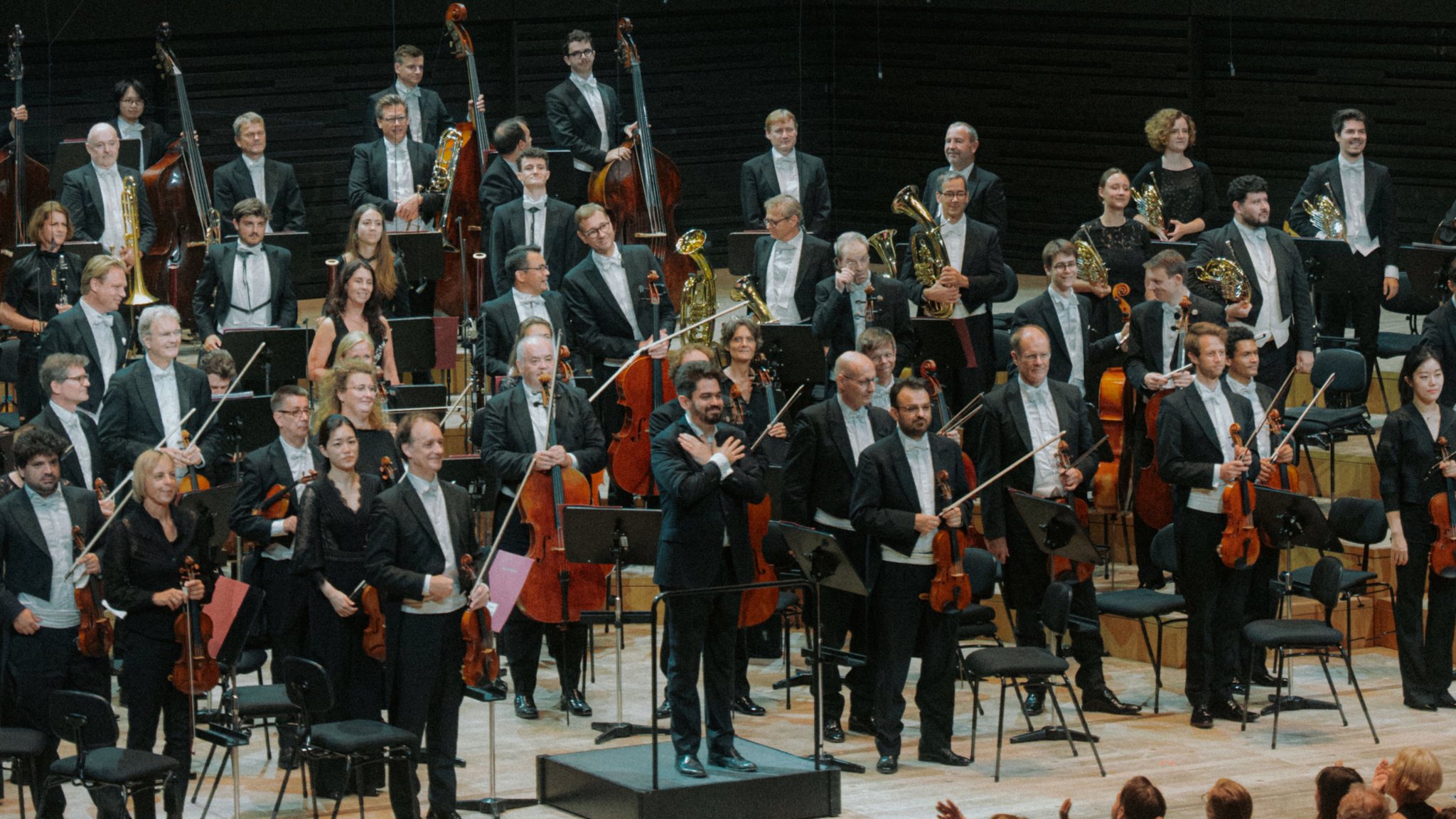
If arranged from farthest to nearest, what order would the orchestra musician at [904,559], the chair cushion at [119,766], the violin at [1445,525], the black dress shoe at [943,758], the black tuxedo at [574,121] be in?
1. the black tuxedo at [574,121]
2. the violin at [1445,525]
3. the black dress shoe at [943,758]
4. the orchestra musician at [904,559]
5. the chair cushion at [119,766]

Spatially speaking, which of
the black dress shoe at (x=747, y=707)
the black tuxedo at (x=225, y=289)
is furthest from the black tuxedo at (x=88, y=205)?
the black dress shoe at (x=747, y=707)

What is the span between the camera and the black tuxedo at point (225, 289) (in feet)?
27.8

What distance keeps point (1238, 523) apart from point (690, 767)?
7.43ft

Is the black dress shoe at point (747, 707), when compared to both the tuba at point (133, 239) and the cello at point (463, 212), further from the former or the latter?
the tuba at point (133, 239)

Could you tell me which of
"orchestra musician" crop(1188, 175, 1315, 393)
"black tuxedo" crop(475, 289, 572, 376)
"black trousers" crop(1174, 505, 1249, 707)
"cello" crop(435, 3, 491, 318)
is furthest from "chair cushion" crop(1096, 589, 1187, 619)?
"cello" crop(435, 3, 491, 318)

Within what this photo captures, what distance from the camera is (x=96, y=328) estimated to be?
799cm

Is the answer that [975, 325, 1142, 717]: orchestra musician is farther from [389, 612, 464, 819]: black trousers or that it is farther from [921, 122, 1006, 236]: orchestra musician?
[389, 612, 464, 819]: black trousers

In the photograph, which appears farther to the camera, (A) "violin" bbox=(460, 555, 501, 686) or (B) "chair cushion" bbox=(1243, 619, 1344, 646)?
(B) "chair cushion" bbox=(1243, 619, 1344, 646)

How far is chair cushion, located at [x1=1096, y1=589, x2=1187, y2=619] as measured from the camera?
7648 mm

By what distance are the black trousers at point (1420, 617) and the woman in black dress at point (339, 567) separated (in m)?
3.81

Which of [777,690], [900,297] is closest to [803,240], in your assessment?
[900,297]

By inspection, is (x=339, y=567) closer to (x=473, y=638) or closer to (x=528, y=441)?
(x=473, y=638)

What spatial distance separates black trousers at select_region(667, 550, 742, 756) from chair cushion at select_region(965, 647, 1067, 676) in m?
0.96

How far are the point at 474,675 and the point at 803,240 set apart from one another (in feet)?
9.67
